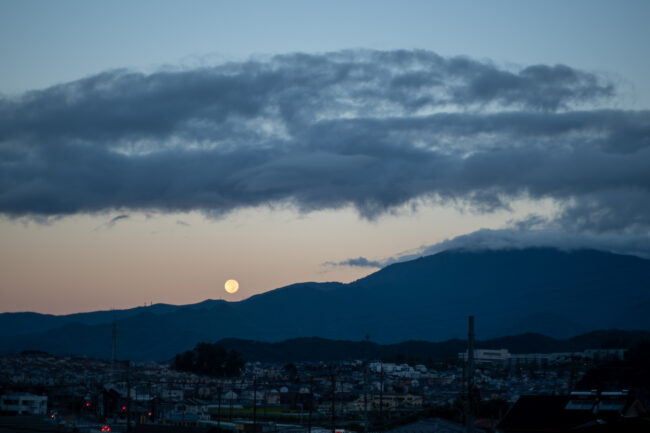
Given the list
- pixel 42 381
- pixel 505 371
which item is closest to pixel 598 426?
pixel 42 381

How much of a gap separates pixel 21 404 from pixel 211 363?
5462cm

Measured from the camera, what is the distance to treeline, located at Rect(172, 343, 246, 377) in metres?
129

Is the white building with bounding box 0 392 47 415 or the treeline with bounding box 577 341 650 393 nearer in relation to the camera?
the treeline with bounding box 577 341 650 393

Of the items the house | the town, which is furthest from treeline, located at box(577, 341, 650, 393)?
the house

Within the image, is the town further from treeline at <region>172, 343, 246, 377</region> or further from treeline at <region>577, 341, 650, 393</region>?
treeline at <region>172, 343, 246, 377</region>

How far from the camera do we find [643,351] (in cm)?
7975

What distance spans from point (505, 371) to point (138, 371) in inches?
2313

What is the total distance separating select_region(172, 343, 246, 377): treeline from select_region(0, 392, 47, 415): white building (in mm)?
50885

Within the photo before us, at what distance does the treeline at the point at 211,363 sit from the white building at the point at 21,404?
5089cm

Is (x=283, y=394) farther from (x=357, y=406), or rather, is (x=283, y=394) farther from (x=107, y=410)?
(x=107, y=410)

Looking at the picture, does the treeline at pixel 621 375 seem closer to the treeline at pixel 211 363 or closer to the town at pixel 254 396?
the town at pixel 254 396

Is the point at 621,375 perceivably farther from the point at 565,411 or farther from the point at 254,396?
the point at 565,411

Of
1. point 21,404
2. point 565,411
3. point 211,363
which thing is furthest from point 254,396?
point 211,363

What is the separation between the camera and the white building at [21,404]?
2965 inches
